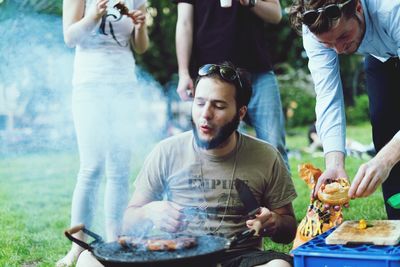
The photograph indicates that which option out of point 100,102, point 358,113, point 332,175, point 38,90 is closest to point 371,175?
point 332,175

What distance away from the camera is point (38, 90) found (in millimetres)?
3828

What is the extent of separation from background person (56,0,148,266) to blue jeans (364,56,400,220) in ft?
4.23

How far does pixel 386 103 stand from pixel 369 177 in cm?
98

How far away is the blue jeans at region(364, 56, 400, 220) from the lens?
3.16 metres

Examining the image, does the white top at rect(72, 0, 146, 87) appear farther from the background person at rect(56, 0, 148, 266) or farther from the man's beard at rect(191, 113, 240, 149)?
the man's beard at rect(191, 113, 240, 149)

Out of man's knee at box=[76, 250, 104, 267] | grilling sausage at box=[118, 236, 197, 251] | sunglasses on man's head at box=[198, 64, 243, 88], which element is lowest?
man's knee at box=[76, 250, 104, 267]

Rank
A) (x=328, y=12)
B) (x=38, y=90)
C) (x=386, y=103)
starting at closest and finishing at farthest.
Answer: (x=328, y=12) < (x=386, y=103) < (x=38, y=90)

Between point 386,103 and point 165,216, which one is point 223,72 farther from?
point 386,103

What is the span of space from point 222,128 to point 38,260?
4.89 feet

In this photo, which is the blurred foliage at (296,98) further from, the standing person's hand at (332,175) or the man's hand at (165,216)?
the man's hand at (165,216)

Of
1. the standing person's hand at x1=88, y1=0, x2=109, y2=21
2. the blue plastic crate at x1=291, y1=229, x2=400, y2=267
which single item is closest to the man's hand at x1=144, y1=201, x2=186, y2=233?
the blue plastic crate at x1=291, y1=229, x2=400, y2=267

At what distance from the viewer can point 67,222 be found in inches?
175

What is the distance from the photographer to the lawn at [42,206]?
367cm

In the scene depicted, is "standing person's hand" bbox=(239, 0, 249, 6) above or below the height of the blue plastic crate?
above
